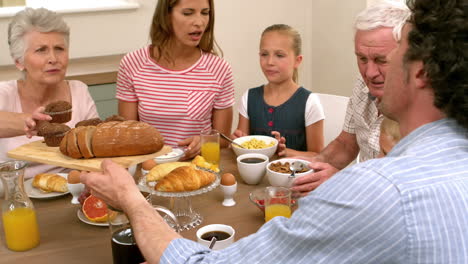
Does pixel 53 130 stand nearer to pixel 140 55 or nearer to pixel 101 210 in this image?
pixel 101 210

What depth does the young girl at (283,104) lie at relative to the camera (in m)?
2.60

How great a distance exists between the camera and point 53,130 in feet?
5.49

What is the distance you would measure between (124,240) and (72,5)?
2.42 meters

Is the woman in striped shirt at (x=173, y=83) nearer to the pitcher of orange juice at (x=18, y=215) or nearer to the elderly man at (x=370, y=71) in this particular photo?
the elderly man at (x=370, y=71)

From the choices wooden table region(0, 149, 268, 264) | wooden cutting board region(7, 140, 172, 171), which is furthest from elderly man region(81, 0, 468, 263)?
wooden cutting board region(7, 140, 172, 171)

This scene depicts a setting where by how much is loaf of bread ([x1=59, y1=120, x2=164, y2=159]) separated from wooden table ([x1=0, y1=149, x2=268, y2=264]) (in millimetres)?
212

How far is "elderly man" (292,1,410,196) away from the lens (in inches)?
68.7

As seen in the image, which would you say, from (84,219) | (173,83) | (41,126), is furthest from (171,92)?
(84,219)

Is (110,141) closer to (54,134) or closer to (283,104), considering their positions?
(54,134)

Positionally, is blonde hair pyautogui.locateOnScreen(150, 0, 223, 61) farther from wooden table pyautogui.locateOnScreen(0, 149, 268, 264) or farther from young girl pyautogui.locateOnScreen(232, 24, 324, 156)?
wooden table pyautogui.locateOnScreen(0, 149, 268, 264)

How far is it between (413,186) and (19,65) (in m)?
1.92

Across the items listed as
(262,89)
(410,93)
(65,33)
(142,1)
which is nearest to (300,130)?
(262,89)

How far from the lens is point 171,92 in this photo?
255cm

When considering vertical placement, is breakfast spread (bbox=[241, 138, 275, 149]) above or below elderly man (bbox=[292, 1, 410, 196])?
below
